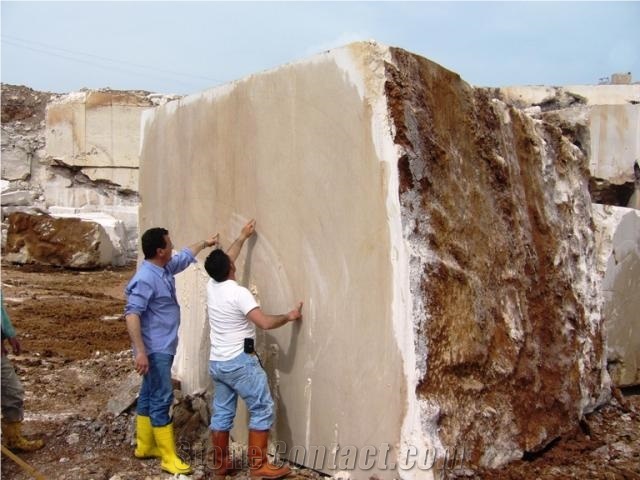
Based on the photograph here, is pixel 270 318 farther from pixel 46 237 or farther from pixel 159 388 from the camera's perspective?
pixel 46 237

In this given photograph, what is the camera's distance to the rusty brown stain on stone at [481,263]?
2996 mm

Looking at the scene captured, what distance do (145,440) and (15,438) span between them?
29.9 inches

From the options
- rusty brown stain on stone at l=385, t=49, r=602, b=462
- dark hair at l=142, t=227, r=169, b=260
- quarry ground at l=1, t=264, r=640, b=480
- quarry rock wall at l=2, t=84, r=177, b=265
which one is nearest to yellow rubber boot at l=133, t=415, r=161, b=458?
quarry ground at l=1, t=264, r=640, b=480

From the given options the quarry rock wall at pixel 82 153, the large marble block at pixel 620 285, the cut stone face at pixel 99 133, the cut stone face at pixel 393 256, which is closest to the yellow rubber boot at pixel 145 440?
the cut stone face at pixel 393 256

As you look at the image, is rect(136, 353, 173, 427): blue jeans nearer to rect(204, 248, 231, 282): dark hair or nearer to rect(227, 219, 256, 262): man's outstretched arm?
rect(204, 248, 231, 282): dark hair

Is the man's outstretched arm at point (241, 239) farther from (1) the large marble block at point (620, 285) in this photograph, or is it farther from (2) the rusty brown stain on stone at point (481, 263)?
(1) the large marble block at point (620, 285)

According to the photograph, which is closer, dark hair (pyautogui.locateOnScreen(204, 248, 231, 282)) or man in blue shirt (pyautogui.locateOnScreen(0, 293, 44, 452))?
dark hair (pyautogui.locateOnScreen(204, 248, 231, 282))

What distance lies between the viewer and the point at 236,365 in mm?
3295

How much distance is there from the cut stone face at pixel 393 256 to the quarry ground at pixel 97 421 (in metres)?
0.16

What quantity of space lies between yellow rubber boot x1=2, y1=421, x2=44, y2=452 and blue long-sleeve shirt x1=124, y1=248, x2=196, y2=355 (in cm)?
99

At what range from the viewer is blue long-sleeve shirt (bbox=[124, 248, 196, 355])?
337 cm

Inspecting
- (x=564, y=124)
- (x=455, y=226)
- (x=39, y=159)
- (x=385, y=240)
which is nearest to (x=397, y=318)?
(x=385, y=240)

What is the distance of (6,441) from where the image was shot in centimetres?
373

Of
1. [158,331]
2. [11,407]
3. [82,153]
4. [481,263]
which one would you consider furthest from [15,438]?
[82,153]
